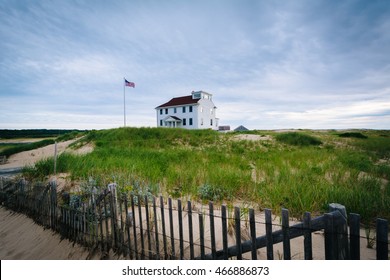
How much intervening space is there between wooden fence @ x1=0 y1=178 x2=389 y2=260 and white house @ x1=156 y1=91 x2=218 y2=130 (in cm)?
3498

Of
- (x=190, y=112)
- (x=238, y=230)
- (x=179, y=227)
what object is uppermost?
(x=190, y=112)

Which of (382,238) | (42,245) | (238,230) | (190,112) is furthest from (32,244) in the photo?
(190,112)

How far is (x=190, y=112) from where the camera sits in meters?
41.4

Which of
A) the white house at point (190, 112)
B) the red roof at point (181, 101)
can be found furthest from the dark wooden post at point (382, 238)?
the red roof at point (181, 101)

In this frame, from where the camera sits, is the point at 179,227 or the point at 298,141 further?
the point at 298,141

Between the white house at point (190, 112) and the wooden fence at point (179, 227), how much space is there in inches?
1377

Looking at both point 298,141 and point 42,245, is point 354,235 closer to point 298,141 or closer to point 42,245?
point 42,245

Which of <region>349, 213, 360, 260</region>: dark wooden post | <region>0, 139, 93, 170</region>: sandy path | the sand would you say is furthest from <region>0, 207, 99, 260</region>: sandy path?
<region>0, 139, 93, 170</region>: sandy path

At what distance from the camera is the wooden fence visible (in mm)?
2133

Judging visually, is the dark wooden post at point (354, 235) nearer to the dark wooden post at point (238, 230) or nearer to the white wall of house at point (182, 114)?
the dark wooden post at point (238, 230)

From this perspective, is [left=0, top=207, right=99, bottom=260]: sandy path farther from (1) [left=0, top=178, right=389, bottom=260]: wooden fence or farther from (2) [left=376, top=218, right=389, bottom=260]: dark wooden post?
(2) [left=376, top=218, right=389, bottom=260]: dark wooden post

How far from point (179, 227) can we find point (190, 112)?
128 feet

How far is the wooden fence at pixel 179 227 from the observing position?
2.13m
